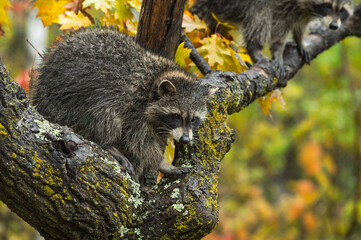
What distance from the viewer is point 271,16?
4836 millimetres

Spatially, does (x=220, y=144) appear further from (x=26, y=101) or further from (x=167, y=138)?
(x=26, y=101)

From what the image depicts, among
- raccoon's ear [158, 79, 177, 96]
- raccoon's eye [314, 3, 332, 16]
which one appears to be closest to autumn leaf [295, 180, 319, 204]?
raccoon's eye [314, 3, 332, 16]

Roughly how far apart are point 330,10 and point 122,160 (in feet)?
10.8

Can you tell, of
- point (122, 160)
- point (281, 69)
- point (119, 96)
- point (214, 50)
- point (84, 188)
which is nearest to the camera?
point (84, 188)

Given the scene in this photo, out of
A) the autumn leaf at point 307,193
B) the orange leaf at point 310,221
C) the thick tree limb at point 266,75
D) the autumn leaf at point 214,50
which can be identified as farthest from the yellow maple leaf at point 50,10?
the orange leaf at point 310,221

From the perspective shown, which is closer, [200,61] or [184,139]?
[184,139]

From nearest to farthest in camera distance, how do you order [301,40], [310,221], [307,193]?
[301,40], [307,193], [310,221]

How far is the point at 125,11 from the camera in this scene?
3195mm

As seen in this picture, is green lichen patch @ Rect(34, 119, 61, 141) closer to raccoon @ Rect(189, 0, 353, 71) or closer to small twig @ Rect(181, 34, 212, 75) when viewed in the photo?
small twig @ Rect(181, 34, 212, 75)

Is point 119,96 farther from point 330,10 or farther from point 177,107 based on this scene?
point 330,10

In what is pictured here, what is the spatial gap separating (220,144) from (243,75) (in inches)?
33.4

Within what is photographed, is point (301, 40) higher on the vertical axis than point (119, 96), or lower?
higher

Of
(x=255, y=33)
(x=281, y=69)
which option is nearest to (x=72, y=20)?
(x=281, y=69)

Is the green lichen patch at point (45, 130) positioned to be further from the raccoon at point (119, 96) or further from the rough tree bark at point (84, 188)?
the raccoon at point (119, 96)
